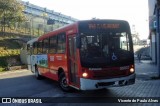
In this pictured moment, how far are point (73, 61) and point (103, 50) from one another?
1.57 metres

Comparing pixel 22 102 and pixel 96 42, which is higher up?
pixel 96 42

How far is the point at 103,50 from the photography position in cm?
1142

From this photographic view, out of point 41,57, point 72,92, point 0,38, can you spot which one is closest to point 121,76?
point 72,92

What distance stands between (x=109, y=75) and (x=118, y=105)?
1473 mm

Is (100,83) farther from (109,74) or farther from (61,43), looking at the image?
(61,43)

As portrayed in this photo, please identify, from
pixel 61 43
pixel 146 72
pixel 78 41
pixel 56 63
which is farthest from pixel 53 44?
pixel 146 72

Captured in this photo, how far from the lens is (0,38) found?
42.3 metres

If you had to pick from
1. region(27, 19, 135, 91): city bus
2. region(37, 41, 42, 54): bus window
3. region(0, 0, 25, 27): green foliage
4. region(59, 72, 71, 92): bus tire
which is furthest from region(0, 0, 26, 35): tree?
region(27, 19, 135, 91): city bus

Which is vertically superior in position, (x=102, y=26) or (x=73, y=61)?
(x=102, y=26)

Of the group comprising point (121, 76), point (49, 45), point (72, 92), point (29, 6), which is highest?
point (29, 6)

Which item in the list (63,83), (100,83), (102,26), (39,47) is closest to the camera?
(100,83)

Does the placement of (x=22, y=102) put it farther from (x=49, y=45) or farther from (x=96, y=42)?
(x=49, y=45)

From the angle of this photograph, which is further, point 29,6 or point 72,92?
point 29,6

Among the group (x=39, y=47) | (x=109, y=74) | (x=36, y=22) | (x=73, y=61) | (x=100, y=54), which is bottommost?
(x=109, y=74)
